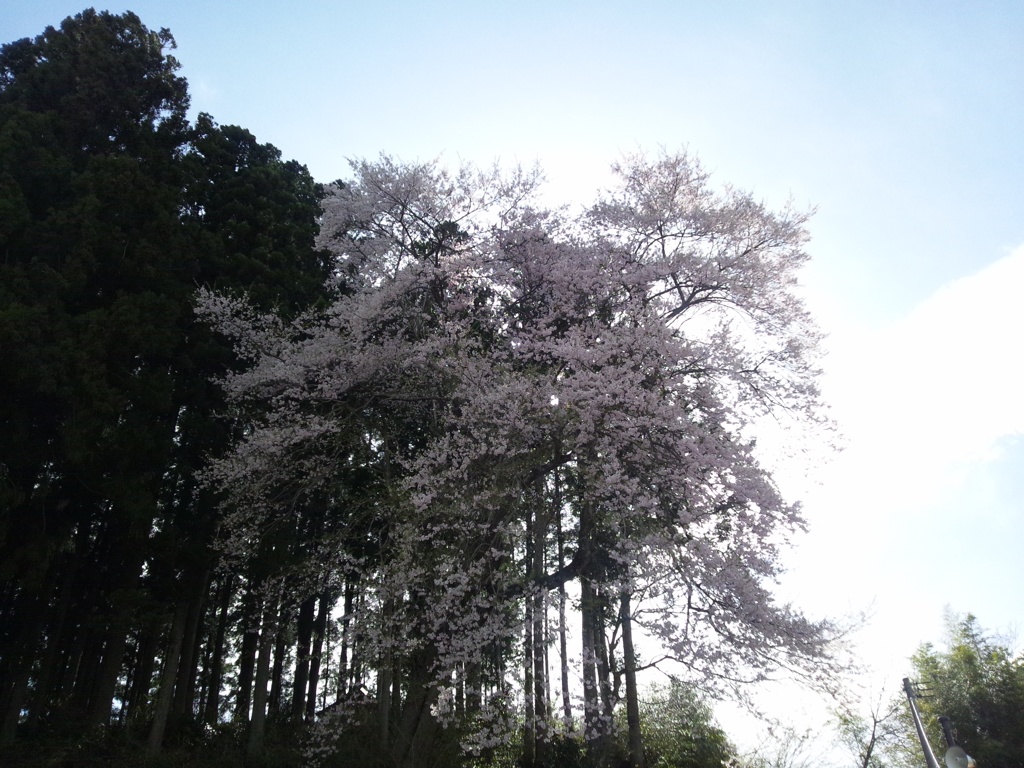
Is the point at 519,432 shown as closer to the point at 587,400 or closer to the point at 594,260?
the point at 587,400

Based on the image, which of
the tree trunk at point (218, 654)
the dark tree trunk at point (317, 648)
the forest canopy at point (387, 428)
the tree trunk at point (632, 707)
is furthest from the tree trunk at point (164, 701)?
the tree trunk at point (632, 707)

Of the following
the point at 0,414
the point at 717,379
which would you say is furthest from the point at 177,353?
the point at 717,379

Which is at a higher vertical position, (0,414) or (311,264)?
(311,264)

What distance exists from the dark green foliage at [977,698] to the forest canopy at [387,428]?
49.0ft

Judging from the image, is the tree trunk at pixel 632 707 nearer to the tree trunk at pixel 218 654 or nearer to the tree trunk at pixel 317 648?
the tree trunk at pixel 317 648

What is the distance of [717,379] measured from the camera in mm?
9172

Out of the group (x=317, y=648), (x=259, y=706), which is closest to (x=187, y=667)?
(x=317, y=648)

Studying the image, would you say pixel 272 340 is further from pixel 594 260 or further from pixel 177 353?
pixel 594 260

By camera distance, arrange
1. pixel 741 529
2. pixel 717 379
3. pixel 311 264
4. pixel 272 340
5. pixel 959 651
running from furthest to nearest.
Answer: pixel 959 651, pixel 311 264, pixel 272 340, pixel 717 379, pixel 741 529

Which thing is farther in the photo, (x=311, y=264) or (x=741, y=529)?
(x=311, y=264)

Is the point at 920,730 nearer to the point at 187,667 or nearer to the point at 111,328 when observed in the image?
the point at 187,667

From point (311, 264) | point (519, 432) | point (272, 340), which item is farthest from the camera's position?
point (311, 264)

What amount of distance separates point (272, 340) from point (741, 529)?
302 inches

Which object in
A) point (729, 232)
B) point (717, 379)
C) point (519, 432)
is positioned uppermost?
point (729, 232)
